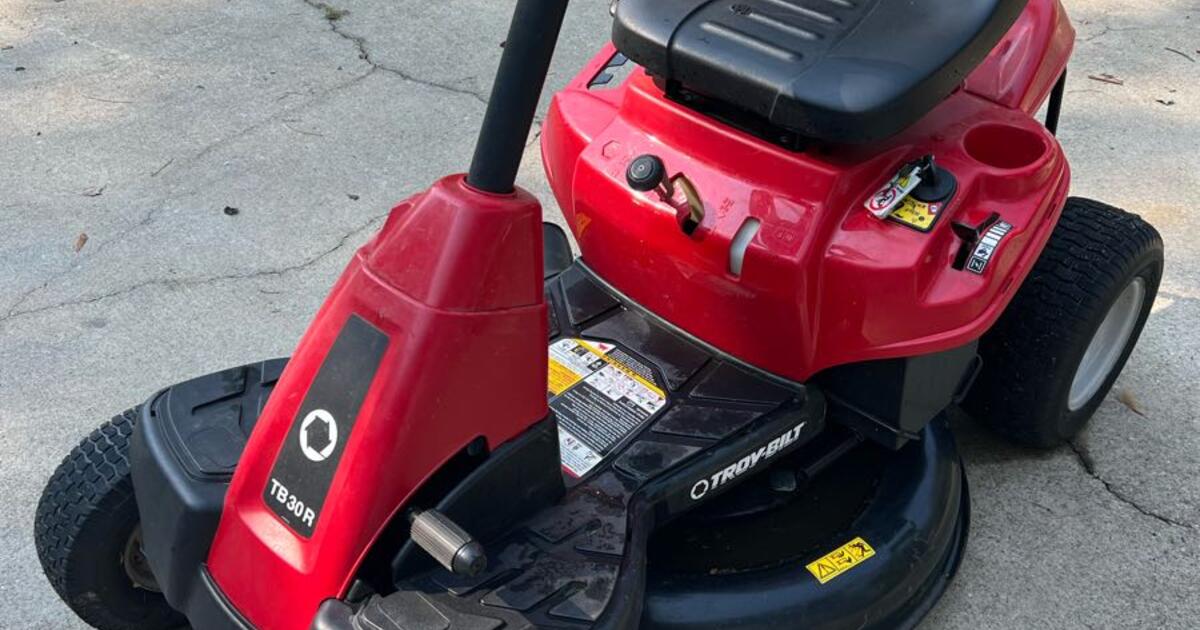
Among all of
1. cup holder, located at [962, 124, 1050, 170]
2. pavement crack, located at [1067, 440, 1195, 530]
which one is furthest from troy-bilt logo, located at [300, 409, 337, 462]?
pavement crack, located at [1067, 440, 1195, 530]

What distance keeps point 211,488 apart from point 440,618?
325mm

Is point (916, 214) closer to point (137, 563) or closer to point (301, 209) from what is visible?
point (137, 563)

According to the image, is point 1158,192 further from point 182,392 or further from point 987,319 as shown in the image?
point 182,392

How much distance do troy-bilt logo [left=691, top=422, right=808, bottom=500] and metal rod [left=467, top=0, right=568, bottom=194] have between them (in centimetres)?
56

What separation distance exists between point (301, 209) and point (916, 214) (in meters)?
1.57

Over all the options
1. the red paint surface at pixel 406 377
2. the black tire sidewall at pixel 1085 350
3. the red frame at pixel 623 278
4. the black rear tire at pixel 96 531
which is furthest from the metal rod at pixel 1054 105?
the black rear tire at pixel 96 531

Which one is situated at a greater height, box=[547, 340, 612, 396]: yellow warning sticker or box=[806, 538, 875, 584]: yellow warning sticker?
box=[547, 340, 612, 396]: yellow warning sticker

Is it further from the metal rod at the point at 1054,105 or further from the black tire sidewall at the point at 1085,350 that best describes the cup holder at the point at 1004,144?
the metal rod at the point at 1054,105

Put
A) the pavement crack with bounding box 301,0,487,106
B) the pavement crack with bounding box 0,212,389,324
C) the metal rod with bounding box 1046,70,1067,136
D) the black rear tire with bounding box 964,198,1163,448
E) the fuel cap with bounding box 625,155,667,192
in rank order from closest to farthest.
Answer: the fuel cap with bounding box 625,155,667,192 → the black rear tire with bounding box 964,198,1163,448 → the metal rod with bounding box 1046,70,1067,136 → the pavement crack with bounding box 0,212,389,324 → the pavement crack with bounding box 301,0,487,106

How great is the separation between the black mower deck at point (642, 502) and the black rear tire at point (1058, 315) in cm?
14

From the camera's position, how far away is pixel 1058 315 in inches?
72.4

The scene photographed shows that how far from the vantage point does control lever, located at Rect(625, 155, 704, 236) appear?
56.5 inches

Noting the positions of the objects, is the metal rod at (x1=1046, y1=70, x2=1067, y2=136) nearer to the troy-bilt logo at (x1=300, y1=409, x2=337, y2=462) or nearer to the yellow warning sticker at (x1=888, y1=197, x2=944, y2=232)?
the yellow warning sticker at (x1=888, y1=197, x2=944, y2=232)

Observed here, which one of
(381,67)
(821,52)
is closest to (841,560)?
(821,52)
